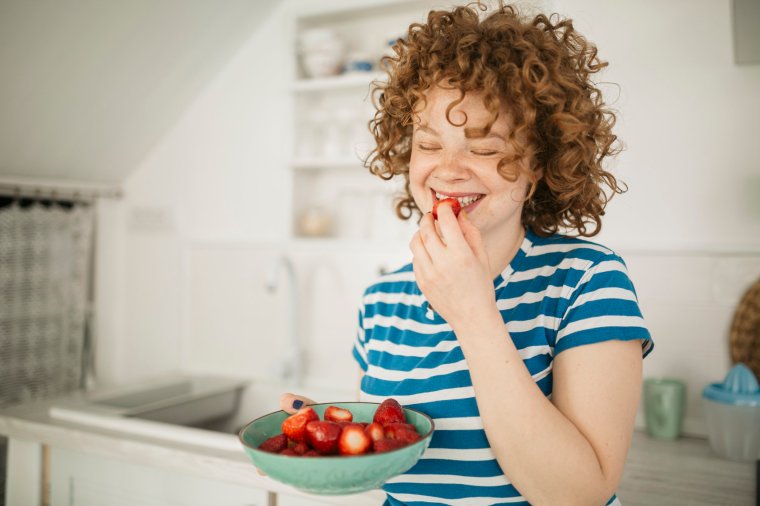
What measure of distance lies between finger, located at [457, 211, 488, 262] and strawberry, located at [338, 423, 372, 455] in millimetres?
248

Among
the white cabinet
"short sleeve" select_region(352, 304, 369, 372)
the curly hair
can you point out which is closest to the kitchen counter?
"short sleeve" select_region(352, 304, 369, 372)

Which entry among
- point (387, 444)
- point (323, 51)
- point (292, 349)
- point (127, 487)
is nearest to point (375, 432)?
point (387, 444)

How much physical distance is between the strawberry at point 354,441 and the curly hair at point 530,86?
1.21 ft

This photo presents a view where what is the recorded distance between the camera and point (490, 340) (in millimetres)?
669

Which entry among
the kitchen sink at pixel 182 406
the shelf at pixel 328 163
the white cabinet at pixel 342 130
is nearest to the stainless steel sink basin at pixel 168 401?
the kitchen sink at pixel 182 406

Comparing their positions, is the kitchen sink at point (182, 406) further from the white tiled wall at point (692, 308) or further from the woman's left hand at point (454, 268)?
the white tiled wall at point (692, 308)

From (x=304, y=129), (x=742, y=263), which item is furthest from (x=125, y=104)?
(x=742, y=263)

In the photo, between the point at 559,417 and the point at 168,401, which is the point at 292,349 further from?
the point at 559,417

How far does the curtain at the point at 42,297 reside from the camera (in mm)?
2051

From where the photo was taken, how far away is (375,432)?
699 millimetres

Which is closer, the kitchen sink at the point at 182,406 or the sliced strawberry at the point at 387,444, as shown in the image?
the sliced strawberry at the point at 387,444

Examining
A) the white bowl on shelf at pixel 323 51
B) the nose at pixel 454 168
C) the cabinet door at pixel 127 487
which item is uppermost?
the white bowl on shelf at pixel 323 51

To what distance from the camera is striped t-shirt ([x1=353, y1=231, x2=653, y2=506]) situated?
726mm

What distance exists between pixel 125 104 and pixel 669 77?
1792 millimetres
